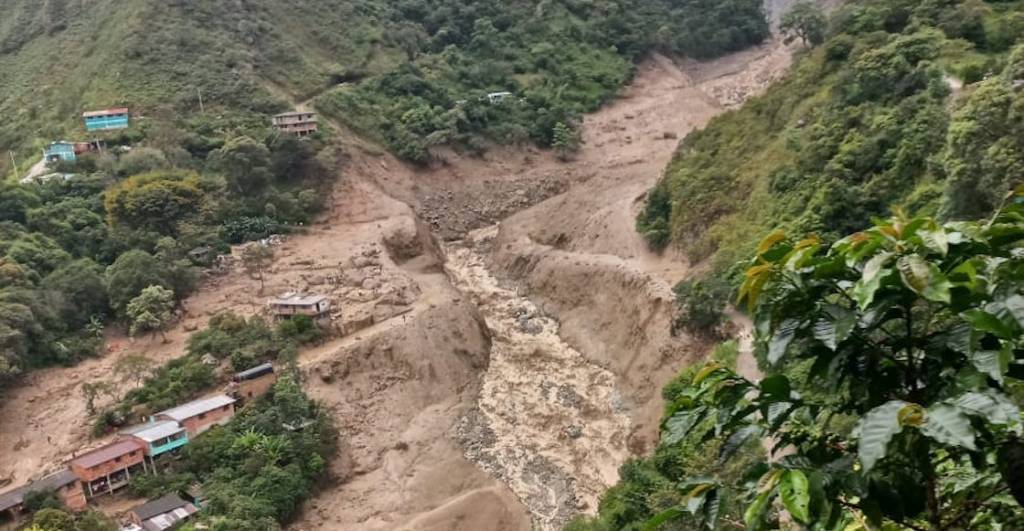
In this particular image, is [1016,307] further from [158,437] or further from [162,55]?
[162,55]

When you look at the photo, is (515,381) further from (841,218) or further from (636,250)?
(841,218)

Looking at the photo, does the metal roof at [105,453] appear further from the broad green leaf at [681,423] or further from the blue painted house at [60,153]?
the blue painted house at [60,153]

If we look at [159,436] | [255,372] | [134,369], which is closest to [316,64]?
[134,369]

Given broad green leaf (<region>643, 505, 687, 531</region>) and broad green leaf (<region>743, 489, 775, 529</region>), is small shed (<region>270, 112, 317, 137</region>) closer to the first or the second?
broad green leaf (<region>643, 505, 687, 531</region>)

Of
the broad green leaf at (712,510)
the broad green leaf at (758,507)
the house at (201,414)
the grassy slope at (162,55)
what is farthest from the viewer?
the grassy slope at (162,55)

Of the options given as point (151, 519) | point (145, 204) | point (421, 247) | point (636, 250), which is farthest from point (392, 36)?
point (151, 519)

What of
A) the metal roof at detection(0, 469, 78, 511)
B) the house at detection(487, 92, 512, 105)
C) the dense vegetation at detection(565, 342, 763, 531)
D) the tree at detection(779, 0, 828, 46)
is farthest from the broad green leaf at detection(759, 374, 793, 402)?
the tree at detection(779, 0, 828, 46)

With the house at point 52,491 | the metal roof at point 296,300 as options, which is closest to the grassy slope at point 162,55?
the metal roof at point 296,300
